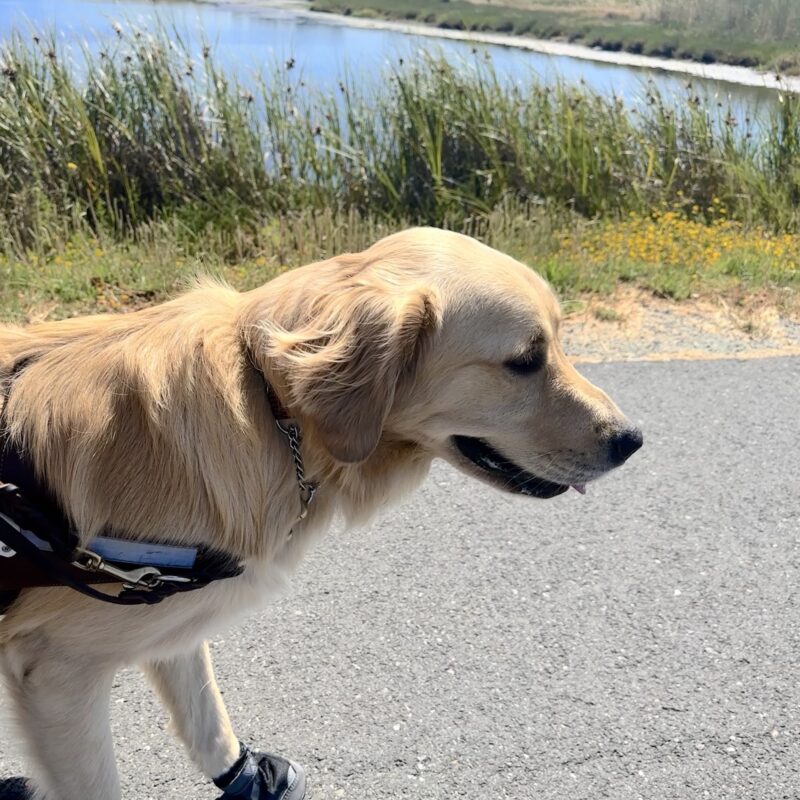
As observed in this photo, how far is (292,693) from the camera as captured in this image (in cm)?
286

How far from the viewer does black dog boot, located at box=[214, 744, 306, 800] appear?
8.07 feet

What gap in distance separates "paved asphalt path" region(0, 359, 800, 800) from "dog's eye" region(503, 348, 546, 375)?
116 cm

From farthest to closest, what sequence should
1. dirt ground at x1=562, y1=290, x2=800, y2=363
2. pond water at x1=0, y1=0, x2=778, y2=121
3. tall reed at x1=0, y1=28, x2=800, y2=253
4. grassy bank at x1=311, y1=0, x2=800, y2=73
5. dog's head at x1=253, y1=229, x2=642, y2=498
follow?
grassy bank at x1=311, y1=0, x2=800, y2=73 → pond water at x1=0, y1=0, x2=778, y2=121 → tall reed at x1=0, y1=28, x2=800, y2=253 → dirt ground at x1=562, y1=290, x2=800, y2=363 → dog's head at x1=253, y1=229, x2=642, y2=498

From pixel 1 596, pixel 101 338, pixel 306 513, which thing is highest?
pixel 101 338

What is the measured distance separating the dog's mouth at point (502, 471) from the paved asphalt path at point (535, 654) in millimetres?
788

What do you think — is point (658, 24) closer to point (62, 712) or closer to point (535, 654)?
point (535, 654)

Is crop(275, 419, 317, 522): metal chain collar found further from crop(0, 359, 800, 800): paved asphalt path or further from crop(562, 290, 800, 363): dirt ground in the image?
crop(562, 290, 800, 363): dirt ground

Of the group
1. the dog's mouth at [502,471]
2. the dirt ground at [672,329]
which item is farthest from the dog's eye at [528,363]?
the dirt ground at [672,329]

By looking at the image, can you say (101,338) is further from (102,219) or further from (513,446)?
(102,219)

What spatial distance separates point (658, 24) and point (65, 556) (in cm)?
2670

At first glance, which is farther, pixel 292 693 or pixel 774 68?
pixel 774 68

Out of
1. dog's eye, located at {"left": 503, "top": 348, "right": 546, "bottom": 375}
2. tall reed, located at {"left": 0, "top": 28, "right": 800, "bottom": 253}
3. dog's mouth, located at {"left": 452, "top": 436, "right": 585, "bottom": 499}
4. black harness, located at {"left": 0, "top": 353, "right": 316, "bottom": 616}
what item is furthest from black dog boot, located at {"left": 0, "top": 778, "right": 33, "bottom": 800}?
tall reed, located at {"left": 0, "top": 28, "right": 800, "bottom": 253}

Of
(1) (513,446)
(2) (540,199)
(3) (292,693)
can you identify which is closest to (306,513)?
(1) (513,446)

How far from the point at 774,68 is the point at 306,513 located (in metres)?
10.5
